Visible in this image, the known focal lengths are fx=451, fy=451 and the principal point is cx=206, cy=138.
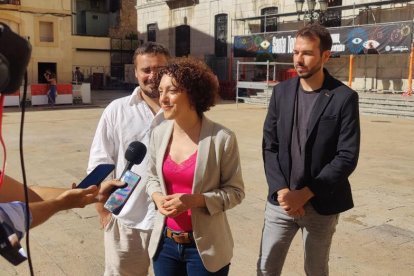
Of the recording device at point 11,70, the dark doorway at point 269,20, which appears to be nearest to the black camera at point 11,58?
the recording device at point 11,70

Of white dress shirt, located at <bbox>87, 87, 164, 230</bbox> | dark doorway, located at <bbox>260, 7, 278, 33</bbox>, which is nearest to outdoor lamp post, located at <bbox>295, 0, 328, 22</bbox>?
dark doorway, located at <bbox>260, 7, 278, 33</bbox>

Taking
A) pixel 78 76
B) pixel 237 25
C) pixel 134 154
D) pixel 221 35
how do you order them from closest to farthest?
pixel 134 154
pixel 237 25
pixel 221 35
pixel 78 76

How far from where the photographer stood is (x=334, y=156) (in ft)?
9.29

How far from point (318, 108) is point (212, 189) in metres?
0.88

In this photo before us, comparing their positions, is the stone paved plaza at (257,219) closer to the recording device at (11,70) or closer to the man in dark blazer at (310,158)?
the man in dark blazer at (310,158)

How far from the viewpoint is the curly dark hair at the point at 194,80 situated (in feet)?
7.96

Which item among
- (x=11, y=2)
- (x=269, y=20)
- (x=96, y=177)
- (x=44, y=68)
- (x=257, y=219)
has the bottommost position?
(x=257, y=219)

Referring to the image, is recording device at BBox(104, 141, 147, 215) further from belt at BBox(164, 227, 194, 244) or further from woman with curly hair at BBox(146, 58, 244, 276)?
belt at BBox(164, 227, 194, 244)

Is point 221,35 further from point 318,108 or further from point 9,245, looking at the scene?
point 9,245

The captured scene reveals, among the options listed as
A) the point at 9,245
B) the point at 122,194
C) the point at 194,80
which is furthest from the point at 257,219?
the point at 9,245

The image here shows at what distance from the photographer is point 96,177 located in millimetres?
2045

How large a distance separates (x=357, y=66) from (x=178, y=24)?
14315mm

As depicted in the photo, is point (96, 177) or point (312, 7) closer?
point (96, 177)

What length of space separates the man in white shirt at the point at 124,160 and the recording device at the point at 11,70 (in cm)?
129
